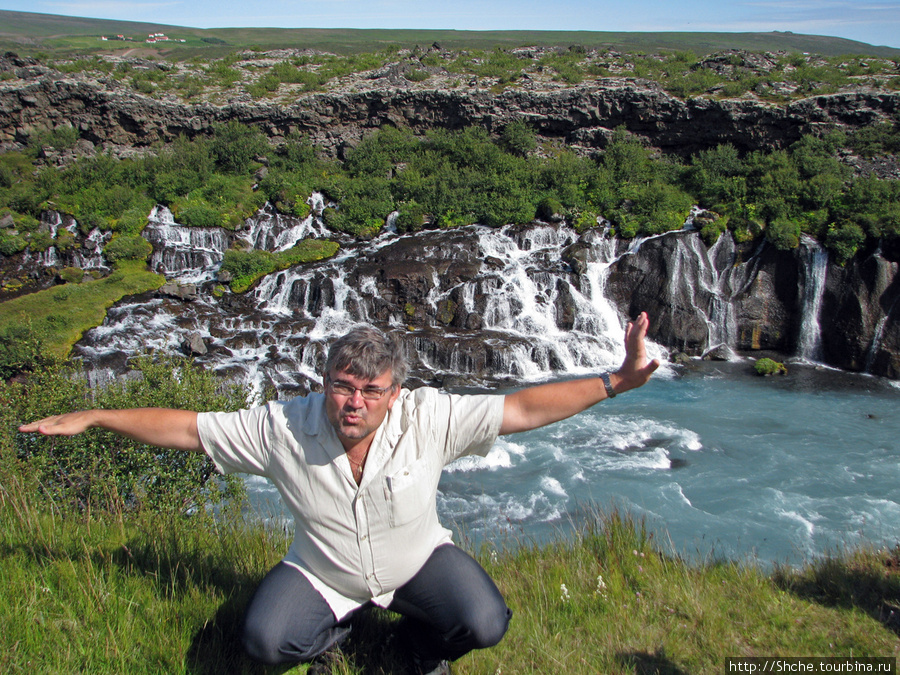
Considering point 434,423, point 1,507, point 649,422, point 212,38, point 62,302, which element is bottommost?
point 649,422

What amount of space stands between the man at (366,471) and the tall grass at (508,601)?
15.0 inches

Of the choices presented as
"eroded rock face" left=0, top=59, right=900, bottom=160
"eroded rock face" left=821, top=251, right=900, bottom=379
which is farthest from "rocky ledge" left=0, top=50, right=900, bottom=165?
"eroded rock face" left=821, top=251, right=900, bottom=379

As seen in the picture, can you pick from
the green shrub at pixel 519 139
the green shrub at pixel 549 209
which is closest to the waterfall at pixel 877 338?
the green shrub at pixel 549 209

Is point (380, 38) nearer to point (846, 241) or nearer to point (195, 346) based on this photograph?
point (846, 241)

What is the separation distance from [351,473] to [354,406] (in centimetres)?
38

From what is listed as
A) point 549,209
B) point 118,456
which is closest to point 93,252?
point 549,209

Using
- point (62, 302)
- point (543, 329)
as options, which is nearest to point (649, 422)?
point (543, 329)

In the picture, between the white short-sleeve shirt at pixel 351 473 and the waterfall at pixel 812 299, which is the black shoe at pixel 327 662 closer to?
the white short-sleeve shirt at pixel 351 473

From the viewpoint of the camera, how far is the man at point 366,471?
3.21 meters

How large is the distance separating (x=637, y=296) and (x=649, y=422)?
7.91 metres

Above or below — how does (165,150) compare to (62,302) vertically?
above

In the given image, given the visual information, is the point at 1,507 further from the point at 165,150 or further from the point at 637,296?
the point at 165,150

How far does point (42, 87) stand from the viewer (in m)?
34.2

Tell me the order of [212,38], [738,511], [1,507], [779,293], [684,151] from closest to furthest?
[1,507], [738,511], [779,293], [684,151], [212,38]
